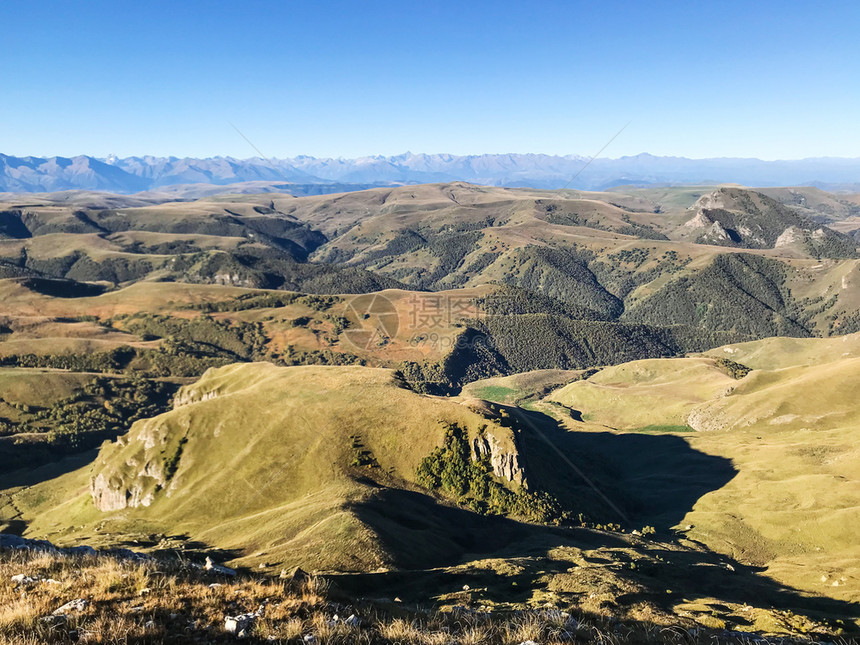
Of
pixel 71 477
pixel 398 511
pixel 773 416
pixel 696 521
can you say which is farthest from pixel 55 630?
pixel 773 416

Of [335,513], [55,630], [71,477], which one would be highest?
[55,630]

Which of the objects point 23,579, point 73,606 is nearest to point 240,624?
point 73,606

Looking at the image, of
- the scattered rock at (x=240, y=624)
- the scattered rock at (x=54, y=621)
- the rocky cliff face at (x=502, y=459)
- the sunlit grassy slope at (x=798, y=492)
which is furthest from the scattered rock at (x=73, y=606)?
the rocky cliff face at (x=502, y=459)

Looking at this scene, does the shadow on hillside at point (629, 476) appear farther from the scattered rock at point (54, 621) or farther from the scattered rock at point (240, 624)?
the scattered rock at point (54, 621)

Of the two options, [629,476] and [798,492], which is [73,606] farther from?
[629,476]

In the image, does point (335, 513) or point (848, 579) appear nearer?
point (848, 579)

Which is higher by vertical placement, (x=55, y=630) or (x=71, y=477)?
(x=55, y=630)

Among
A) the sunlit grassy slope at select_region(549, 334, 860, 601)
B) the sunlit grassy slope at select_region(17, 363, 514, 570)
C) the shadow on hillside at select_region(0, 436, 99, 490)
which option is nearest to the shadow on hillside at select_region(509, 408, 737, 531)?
the sunlit grassy slope at select_region(549, 334, 860, 601)

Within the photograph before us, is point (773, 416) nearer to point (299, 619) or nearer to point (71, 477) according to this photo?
point (299, 619)
